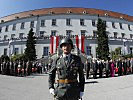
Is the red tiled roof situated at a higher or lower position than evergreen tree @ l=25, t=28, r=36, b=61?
higher

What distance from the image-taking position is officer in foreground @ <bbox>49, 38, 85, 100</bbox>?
3414mm

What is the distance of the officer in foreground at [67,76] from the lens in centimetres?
341

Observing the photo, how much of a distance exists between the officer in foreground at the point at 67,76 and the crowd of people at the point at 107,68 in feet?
45.2

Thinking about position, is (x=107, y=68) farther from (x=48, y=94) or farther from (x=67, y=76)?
(x=67, y=76)

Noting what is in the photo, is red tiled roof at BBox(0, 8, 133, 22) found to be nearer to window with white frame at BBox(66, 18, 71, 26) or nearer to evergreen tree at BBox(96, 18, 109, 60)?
window with white frame at BBox(66, 18, 71, 26)

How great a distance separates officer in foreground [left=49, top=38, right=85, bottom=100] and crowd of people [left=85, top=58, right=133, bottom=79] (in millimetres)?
13790

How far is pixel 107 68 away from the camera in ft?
62.7

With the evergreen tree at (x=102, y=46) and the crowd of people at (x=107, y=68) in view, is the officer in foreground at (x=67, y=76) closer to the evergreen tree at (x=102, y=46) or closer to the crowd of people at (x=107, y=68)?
the crowd of people at (x=107, y=68)

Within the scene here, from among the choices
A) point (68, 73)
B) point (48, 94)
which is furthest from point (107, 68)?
point (68, 73)

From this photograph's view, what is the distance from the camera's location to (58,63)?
3.61 meters

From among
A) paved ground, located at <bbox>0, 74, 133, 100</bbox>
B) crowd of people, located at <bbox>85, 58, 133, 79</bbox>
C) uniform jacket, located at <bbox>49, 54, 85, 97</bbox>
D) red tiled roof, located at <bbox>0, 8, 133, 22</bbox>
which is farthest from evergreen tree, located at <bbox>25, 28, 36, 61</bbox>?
uniform jacket, located at <bbox>49, 54, 85, 97</bbox>

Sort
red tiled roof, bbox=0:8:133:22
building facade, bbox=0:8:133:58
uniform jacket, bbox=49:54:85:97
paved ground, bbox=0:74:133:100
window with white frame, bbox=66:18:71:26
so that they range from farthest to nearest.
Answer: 1. red tiled roof, bbox=0:8:133:22
2. window with white frame, bbox=66:18:71:26
3. building facade, bbox=0:8:133:58
4. paved ground, bbox=0:74:133:100
5. uniform jacket, bbox=49:54:85:97

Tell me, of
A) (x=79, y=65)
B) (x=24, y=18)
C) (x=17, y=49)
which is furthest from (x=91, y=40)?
(x=79, y=65)

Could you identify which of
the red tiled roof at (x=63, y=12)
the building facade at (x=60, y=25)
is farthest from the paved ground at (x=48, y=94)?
the red tiled roof at (x=63, y=12)
